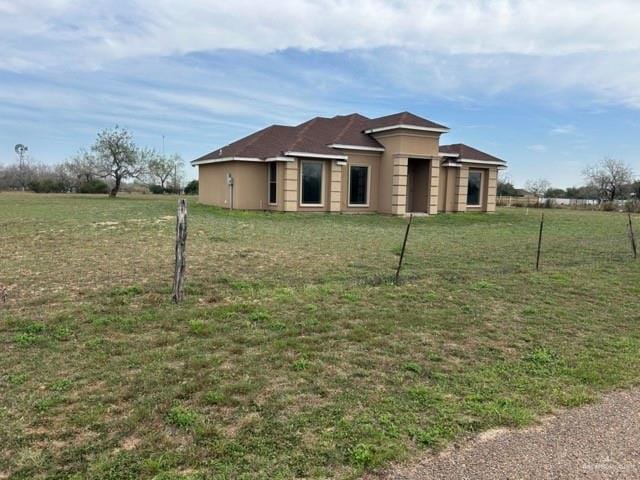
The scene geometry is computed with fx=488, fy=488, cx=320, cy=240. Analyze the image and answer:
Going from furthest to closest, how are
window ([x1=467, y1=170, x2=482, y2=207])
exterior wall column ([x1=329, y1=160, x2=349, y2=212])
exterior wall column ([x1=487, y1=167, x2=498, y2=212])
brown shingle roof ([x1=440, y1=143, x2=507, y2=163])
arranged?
exterior wall column ([x1=487, y1=167, x2=498, y2=212]) → window ([x1=467, y1=170, x2=482, y2=207]) → brown shingle roof ([x1=440, y1=143, x2=507, y2=163]) → exterior wall column ([x1=329, y1=160, x2=349, y2=212])

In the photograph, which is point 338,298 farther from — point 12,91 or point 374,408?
point 12,91

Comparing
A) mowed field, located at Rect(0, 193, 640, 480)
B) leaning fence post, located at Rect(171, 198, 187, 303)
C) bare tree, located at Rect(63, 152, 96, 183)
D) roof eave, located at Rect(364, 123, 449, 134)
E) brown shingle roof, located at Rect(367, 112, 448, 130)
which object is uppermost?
brown shingle roof, located at Rect(367, 112, 448, 130)

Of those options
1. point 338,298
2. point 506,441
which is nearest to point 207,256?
point 338,298

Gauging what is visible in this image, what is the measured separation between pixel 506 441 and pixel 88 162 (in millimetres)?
40785

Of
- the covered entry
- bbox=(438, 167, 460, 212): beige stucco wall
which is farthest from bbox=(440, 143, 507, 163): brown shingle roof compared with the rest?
the covered entry

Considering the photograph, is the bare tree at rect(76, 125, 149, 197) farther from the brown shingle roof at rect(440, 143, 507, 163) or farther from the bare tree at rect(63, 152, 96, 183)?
the brown shingle roof at rect(440, 143, 507, 163)

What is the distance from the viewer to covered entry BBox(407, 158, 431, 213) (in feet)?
76.4

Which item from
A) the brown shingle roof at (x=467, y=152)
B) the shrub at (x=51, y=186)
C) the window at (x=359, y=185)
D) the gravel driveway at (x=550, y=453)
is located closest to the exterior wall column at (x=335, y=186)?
the window at (x=359, y=185)

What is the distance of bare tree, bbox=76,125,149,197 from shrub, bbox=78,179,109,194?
1059cm

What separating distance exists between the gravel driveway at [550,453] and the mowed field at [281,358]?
132mm

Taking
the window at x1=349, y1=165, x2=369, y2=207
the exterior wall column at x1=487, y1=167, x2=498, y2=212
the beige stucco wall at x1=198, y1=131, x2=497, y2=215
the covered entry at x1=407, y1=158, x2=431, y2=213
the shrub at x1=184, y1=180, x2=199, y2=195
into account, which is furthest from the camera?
the shrub at x1=184, y1=180, x2=199, y2=195

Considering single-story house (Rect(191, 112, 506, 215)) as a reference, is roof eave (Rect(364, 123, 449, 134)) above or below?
above

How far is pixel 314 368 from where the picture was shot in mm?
4098

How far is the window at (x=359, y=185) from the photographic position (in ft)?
72.5
